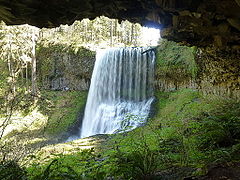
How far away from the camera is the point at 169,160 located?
3531 millimetres

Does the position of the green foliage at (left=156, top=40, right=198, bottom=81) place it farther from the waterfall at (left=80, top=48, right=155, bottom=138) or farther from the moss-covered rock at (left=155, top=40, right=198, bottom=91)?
the waterfall at (left=80, top=48, right=155, bottom=138)

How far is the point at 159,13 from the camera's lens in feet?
12.1

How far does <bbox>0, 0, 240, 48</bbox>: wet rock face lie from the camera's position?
3.08 meters

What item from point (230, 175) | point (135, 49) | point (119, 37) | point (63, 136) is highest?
point (119, 37)

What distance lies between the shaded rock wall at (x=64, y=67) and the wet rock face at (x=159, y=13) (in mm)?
15548

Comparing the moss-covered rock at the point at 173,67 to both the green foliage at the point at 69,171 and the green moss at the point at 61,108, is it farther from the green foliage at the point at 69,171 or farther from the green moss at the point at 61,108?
the green foliage at the point at 69,171

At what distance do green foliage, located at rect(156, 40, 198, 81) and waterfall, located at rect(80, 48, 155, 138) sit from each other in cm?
77

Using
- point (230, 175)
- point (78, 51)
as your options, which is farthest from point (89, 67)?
point (230, 175)

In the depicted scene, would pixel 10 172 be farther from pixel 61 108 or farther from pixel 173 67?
pixel 61 108

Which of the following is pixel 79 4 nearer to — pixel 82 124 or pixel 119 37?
pixel 82 124

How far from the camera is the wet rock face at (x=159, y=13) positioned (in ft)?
10.1

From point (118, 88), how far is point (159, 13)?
1346cm

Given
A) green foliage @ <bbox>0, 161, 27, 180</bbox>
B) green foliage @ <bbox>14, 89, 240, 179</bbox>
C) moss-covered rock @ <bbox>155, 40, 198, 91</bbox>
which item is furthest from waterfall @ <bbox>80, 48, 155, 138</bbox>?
green foliage @ <bbox>0, 161, 27, 180</bbox>

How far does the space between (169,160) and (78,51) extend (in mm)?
18092
